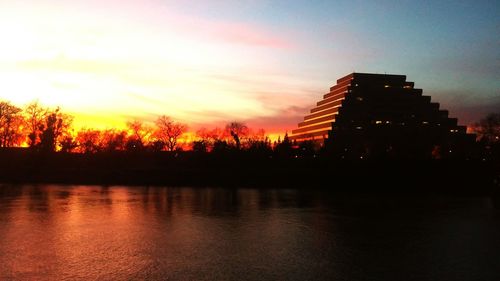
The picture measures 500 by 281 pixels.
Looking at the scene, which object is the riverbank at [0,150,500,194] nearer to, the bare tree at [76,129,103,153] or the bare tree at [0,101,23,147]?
the bare tree at [0,101,23,147]

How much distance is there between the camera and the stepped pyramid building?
15175 cm

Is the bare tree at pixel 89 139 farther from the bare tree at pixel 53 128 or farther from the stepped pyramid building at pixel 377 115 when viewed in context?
the stepped pyramid building at pixel 377 115

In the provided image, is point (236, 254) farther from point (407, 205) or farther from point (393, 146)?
point (393, 146)

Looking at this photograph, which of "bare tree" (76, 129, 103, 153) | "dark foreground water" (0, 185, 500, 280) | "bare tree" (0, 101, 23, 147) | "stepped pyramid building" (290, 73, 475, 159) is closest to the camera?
"dark foreground water" (0, 185, 500, 280)

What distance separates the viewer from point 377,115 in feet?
527

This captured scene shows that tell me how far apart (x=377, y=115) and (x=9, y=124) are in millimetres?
117804

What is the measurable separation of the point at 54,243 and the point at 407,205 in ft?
96.6

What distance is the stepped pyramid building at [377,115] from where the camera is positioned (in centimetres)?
15175

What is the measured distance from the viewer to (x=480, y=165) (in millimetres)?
75375

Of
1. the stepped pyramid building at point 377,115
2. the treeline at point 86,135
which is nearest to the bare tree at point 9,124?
the treeline at point 86,135

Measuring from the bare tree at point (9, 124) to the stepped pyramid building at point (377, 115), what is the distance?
9231cm

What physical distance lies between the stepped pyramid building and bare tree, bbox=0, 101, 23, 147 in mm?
92306

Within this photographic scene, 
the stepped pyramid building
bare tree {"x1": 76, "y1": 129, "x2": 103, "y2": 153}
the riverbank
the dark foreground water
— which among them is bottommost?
the dark foreground water

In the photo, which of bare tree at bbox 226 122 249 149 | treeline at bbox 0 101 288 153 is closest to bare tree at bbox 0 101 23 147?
treeline at bbox 0 101 288 153
